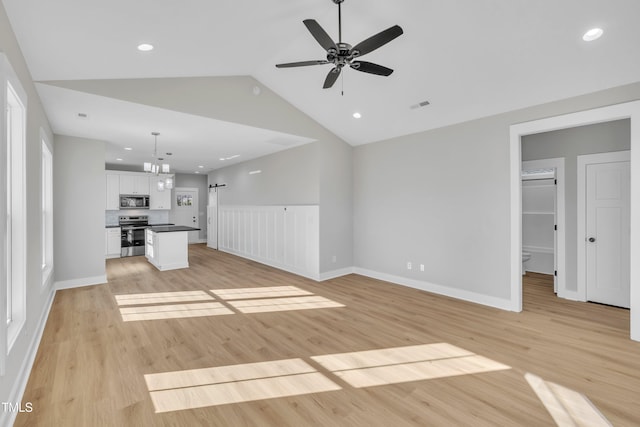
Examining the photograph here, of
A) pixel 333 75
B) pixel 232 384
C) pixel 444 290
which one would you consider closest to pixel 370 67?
pixel 333 75

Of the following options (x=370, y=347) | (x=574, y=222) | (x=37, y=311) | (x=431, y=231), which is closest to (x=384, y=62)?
(x=431, y=231)

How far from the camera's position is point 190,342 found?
124 inches

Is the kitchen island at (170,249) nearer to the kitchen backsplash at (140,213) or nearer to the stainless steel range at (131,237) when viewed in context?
the stainless steel range at (131,237)

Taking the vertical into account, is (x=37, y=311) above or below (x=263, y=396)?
above

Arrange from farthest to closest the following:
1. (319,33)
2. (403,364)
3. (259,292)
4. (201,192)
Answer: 1. (201,192)
2. (259,292)
3. (403,364)
4. (319,33)

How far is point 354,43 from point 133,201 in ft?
26.9

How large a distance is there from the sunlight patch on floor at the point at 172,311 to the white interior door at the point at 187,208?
7399mm

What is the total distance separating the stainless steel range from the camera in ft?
27.7

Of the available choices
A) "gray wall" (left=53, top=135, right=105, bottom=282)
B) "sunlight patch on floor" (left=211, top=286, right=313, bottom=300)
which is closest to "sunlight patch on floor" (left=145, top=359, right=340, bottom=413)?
"sunlight patch on floor" (left=211, top=286, right=313, bottom=300)

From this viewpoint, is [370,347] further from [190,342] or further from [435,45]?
[435,45]

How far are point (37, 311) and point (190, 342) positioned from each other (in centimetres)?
170

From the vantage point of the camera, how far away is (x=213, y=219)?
1020cm

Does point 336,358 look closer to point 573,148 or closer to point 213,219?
point 573,148

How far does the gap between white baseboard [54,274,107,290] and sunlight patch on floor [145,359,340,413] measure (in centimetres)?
402
